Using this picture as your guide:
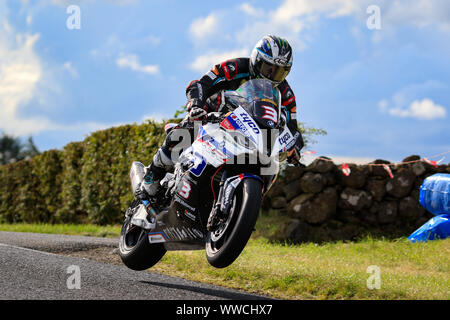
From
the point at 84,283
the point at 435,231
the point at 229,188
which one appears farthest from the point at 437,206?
the point at 84,283

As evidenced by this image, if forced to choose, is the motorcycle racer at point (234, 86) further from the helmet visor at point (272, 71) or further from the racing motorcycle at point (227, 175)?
the racing motorcycle at point (227, 175)

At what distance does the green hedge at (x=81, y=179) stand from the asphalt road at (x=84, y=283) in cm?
660

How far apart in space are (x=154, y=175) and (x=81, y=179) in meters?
11.3

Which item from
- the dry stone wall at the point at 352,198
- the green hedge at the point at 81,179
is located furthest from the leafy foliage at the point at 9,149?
the dry stone wall at the point at 352,198

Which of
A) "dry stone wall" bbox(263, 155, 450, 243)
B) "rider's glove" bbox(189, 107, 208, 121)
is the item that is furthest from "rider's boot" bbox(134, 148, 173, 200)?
"dry stone wall" bbox(263, 155, 450, 243)

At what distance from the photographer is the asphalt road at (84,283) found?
4258 mm

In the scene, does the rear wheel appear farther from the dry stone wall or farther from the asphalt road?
the dry stone wall

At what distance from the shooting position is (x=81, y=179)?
15.8m

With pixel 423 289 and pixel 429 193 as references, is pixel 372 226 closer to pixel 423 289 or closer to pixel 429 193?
pixel 429 193

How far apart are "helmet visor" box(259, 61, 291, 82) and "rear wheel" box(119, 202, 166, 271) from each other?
6.95 feet

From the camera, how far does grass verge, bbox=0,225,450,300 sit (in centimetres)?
496

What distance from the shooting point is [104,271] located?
17.6 feet
